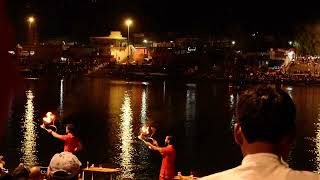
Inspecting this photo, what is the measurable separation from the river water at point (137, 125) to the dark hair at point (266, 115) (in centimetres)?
1633

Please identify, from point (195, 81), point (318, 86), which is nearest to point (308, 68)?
point (318, 86)

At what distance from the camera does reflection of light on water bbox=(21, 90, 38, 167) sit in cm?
2114

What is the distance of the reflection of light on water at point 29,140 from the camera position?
21141 millimetres

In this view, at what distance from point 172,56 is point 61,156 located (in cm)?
7956

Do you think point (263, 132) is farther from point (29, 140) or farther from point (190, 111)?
point (190, 111)

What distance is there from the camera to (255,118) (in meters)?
2.35

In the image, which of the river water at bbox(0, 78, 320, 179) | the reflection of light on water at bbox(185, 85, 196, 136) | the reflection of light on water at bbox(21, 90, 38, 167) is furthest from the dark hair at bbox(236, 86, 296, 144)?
the reflection of light on water at bbox(185, 85, 196, 136)

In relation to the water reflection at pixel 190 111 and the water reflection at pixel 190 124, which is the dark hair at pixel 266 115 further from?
the water reflection at pixel 190 111

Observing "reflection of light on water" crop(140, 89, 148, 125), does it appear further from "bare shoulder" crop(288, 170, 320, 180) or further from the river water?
"bare shoulder" crop(288, 170, 320, 180)

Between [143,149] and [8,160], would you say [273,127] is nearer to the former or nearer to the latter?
[8,160]

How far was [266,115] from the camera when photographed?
234cm

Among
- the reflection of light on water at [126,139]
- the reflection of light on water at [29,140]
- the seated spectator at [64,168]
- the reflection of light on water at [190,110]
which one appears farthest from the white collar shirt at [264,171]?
the reflection of light on water at [190,110]

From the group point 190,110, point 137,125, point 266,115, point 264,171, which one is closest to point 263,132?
point 266,115

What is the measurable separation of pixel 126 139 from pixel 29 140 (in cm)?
459
